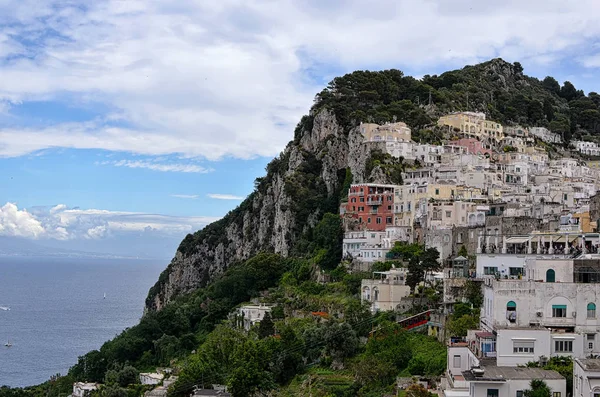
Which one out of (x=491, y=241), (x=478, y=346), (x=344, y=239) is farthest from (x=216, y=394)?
(x=344, y=239)

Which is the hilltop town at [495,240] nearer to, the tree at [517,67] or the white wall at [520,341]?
the white wall at [520,341]

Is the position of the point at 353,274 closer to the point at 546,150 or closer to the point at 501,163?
the point at 501,163

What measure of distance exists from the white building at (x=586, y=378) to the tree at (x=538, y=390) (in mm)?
883

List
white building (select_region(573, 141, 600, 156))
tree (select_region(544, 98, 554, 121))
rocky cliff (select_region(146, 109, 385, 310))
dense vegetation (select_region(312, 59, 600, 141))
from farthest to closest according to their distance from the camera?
tree (select_region(544, 98, 554, 121)) → white building (select_region(573, 141, 600, 156)) → dense vegetation (select_region(312, 59, 600, 141)) → rocky cliff (select_region(146, 109, 385, 310))

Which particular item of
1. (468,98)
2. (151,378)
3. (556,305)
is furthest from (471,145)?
(556,305)

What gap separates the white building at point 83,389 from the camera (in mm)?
56875

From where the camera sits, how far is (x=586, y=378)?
25.6m

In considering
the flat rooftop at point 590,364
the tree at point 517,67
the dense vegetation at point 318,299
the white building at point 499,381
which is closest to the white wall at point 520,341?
the white building at point 499,381

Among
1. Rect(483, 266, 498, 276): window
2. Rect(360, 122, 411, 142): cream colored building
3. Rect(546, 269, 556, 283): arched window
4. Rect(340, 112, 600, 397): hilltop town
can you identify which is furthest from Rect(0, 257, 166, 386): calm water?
Rect(546, 269, 556, 283): arched window

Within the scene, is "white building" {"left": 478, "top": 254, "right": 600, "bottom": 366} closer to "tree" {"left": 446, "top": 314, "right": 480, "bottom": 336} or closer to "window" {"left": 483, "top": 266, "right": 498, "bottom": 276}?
"tree" {"left": 446, "top": 314, "right": 480, "bottom": 336}

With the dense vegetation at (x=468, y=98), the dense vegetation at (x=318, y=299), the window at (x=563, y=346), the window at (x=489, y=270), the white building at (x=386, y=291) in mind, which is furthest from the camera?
the dense vegetation at (x=468, y=98)

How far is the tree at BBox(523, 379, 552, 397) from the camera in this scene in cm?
2722

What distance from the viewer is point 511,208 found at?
184 ft

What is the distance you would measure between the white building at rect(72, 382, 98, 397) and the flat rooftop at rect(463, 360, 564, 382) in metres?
35.1
